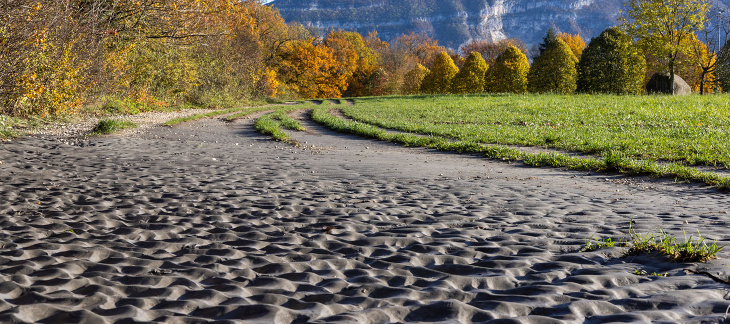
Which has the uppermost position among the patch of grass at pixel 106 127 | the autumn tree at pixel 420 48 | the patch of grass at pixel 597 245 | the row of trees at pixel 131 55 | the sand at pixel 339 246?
the autumn tree at pixel 420 48

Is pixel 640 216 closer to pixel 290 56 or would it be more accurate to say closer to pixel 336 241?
pixel 336 241

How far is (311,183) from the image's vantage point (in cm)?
793

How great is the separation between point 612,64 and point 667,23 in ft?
14.5

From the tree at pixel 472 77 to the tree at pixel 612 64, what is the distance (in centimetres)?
1702

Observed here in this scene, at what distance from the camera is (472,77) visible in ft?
182

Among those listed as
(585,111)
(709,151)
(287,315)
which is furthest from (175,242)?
(585,111)

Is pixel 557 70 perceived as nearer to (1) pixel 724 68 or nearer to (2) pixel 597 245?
(1) pixel 724 68

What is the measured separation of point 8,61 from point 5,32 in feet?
3.32

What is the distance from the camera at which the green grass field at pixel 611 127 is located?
11.0 meters

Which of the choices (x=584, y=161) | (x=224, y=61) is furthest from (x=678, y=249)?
(x=224, y=61)

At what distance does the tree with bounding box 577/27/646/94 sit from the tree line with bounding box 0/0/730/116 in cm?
8

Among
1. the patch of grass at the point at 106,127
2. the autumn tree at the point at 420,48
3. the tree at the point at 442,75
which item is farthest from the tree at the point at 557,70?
the autumn tree at the point at 420,48

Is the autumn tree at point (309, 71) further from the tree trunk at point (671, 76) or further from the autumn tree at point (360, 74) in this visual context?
the tree trunk at point (671, 76)

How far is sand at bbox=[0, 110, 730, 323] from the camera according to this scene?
10.0 ft
